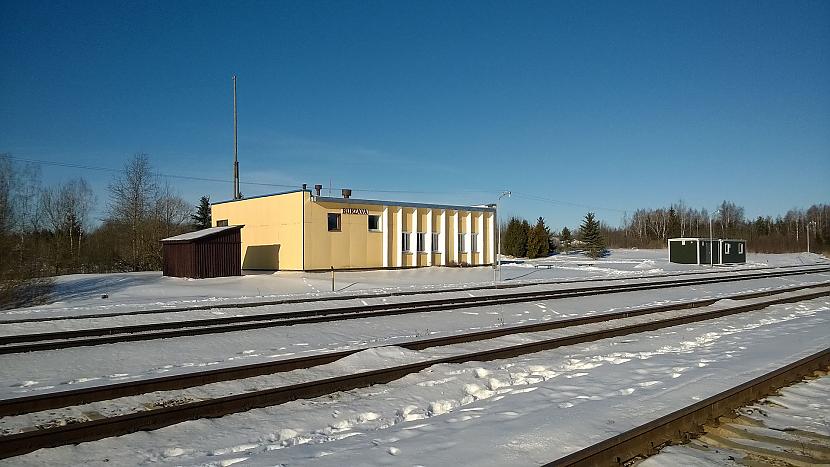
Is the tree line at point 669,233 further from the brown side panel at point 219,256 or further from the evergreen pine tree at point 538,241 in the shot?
the brown side panel at point 219,256

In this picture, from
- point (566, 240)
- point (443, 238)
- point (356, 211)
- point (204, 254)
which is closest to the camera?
point (204, 254)

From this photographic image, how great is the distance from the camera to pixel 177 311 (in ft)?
63.8

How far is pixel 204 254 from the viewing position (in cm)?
3316

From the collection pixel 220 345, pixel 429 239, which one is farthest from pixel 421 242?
pixel 220 345

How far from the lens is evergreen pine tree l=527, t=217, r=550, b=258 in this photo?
290ft

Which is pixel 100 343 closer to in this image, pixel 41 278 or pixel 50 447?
pixel 50 447

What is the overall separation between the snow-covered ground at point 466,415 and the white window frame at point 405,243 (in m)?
30.9

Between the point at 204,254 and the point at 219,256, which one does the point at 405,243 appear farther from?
the point at 204,254

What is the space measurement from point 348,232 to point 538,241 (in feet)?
177

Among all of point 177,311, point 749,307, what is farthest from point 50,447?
point 749,307

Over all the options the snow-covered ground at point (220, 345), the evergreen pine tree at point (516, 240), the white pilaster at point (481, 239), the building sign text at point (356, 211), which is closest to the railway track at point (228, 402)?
the snow-covered ground at point (220, 345)

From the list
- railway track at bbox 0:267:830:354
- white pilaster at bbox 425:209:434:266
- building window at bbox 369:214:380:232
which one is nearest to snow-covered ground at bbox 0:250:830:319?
building window at bbox 369:214:380:232

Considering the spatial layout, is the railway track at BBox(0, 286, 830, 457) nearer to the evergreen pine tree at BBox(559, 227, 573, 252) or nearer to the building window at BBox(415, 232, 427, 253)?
the building window at BBox(415, 232, 427, 253)

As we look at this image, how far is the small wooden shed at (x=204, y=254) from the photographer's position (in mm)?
32906
